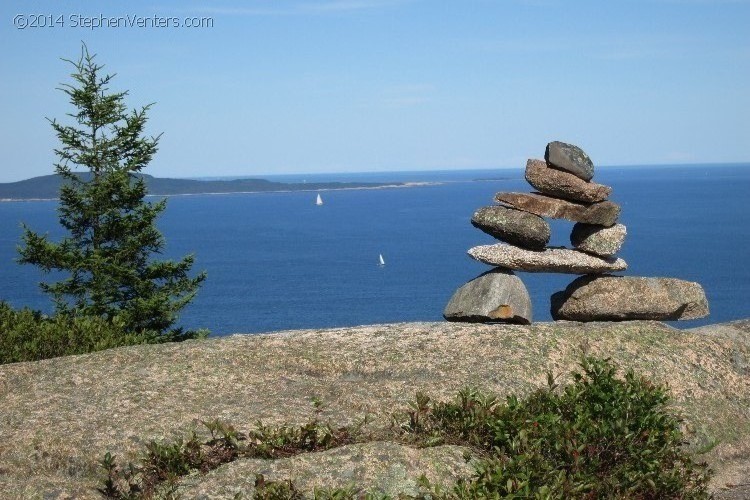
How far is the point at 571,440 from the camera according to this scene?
28.7 feet

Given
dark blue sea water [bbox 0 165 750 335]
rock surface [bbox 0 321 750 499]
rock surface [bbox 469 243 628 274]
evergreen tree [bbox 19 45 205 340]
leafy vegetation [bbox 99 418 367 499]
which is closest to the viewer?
leafy vegetation [bbox 99 418 367 499]

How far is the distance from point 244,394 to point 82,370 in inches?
102

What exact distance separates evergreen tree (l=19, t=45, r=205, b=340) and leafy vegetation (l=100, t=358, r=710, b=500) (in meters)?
19.3

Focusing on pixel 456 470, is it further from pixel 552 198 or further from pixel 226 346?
pixel 552 198

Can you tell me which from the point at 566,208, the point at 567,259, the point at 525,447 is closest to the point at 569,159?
the point at 566,208

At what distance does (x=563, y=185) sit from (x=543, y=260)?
159 cm

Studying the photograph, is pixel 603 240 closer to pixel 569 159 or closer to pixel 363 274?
pixel 569 159

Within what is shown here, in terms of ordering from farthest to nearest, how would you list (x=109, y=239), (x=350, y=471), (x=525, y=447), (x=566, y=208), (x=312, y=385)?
(x=109, y=239) → (x=566, y=208) → (x=312, y=385) → (x=350, y=471) → (x=525, y=447)

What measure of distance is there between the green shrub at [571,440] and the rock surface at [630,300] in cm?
682

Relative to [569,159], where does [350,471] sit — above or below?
below

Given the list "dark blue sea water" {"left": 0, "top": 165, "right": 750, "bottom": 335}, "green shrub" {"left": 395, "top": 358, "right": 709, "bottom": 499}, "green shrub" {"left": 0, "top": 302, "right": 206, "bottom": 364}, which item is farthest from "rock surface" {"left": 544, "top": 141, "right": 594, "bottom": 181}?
"dark blue sea water" {"left": 0, "top": 165, "right": 750, "bottom": 335}

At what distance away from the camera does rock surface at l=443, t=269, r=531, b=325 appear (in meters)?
16.4

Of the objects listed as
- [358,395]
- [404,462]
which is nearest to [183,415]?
[358,395]

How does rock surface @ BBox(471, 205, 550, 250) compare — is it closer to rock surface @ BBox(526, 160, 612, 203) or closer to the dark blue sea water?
rock surface @ BBox(526, 160, 612, 203)
